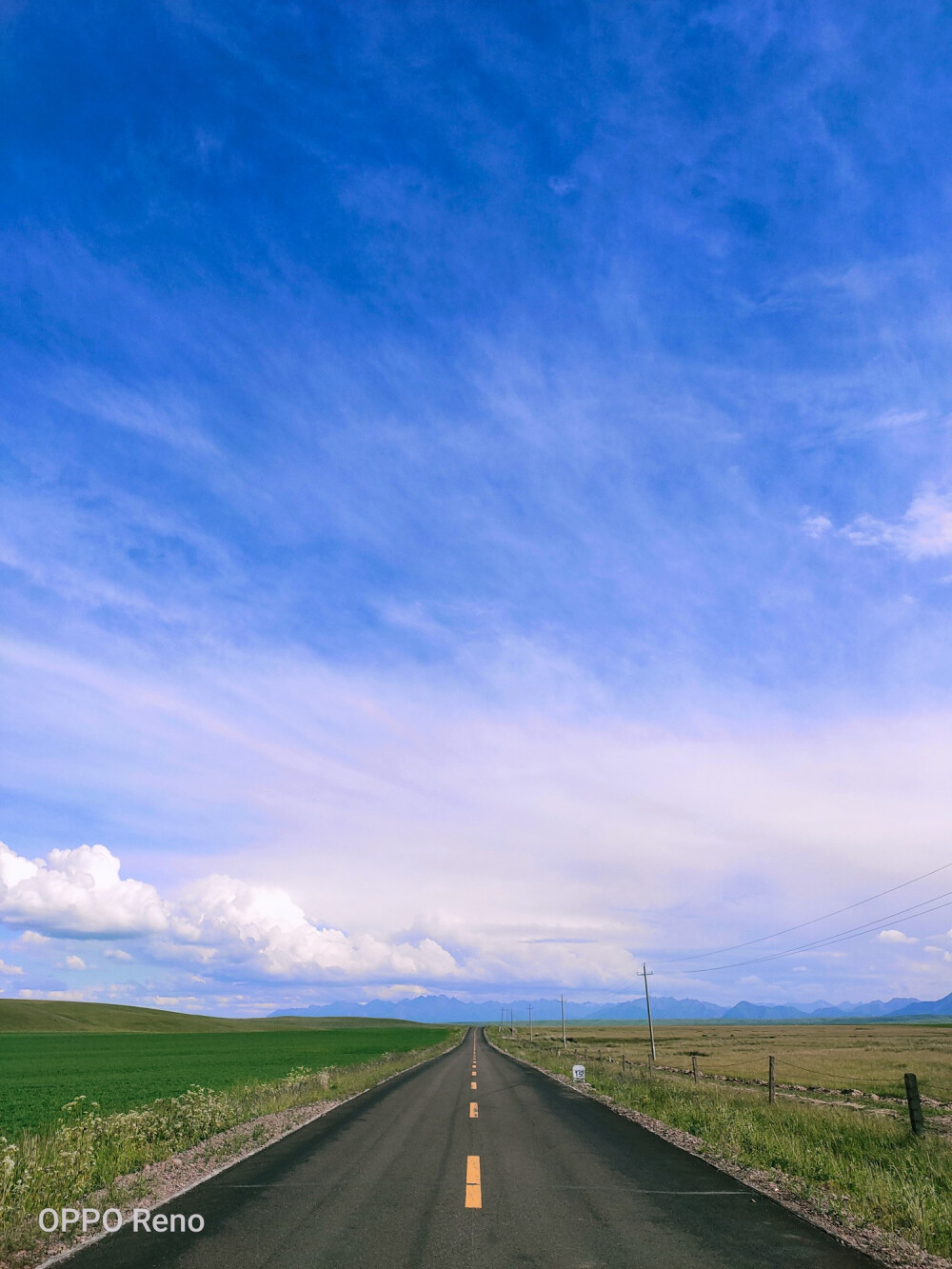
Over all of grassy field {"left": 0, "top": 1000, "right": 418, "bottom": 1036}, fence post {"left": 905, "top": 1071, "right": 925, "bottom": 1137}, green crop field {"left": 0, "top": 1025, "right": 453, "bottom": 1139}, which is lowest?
grassy field {"left": 0, "top": 1000, "right": 418, "bottom": 1036}

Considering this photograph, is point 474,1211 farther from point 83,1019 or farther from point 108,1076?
point 83,1019

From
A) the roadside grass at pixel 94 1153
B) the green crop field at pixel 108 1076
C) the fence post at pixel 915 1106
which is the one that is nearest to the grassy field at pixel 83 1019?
the green crop field at pixel 108 1076

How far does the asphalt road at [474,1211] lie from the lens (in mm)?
6828

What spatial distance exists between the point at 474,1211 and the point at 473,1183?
148 centimetres

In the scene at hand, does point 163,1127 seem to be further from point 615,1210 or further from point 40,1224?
point 615,1210

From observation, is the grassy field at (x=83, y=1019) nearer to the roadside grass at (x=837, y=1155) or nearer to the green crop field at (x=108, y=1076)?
the green crop field at (x=108, y=1076)

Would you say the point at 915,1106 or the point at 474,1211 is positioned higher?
the point at 474,1211

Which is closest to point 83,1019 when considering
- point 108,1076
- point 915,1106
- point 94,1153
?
point 108,1076

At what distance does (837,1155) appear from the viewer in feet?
40.8

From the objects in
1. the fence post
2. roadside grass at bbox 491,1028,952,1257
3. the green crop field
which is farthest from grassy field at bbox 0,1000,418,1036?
the fence post

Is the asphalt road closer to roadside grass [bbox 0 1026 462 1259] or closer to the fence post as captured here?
roadside grass [bbox 0 1026 462 1259]

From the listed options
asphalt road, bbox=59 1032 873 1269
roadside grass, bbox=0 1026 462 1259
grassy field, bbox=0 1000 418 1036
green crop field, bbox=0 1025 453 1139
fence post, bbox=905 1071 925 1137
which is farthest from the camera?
grassy field, bbox=0 1000 418 1036

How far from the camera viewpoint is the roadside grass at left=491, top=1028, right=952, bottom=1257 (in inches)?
323

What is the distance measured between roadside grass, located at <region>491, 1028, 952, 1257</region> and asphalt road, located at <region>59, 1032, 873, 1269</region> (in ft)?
3.00
